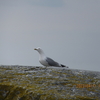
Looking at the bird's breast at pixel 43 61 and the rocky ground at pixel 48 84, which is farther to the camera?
the bird's breast at pixel 43 61

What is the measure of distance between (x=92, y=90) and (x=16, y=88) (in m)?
1.54

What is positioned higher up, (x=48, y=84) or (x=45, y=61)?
(x=45, y=61)

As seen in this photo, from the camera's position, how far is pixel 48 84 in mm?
5961

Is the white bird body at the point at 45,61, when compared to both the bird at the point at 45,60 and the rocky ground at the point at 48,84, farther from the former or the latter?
the rocky ground at the point at 48,84

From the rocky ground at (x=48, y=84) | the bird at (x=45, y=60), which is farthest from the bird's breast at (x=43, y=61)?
the rocky ground at (x=48, y=84)

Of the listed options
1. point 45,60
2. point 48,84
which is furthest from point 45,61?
point 48,84

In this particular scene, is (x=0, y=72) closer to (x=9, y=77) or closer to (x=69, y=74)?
(x=9, y=77)

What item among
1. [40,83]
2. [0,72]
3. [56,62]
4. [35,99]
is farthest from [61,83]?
[56,62]

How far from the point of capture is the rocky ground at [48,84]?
5.34 metres

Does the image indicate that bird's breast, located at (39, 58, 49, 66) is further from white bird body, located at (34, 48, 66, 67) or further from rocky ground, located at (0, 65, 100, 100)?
rocky ground, located at (0, 65, 100, 100)

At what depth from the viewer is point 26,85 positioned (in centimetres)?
586

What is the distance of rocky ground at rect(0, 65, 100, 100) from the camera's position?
534 cm

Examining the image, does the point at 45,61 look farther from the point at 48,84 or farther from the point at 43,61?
the point at 48,84

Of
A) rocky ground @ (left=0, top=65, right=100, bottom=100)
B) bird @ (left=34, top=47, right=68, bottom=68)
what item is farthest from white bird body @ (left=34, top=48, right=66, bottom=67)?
rocky ground @ (left=0, top=65, right=100, bottom=100)
